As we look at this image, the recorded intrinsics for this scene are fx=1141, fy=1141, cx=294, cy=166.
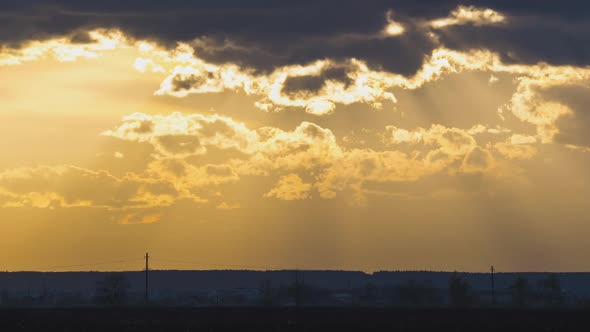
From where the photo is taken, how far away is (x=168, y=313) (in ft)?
381

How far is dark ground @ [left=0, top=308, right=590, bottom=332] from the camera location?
86.1 metres

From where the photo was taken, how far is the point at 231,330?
82.3m

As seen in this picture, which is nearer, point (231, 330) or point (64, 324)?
point (231, 330)

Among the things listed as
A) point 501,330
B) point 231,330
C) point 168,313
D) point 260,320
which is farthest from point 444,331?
point 168,313

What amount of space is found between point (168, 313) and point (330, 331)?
37.4m

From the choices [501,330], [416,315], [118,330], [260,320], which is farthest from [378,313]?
[118,330]

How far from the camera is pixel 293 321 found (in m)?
96.8

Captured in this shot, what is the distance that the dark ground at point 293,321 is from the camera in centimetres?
8612

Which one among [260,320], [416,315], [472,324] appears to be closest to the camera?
[472,324]

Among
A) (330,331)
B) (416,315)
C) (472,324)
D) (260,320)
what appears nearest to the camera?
(330,331)

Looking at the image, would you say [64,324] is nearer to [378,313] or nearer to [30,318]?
[30,318]

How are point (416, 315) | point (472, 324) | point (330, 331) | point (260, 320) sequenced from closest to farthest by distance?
point (330, 331) → point (472, 324) → point (260, 320) → point (416, 315)

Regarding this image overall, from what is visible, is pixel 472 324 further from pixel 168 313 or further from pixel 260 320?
pixel 168 313

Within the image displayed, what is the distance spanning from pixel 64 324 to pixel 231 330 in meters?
17.5
